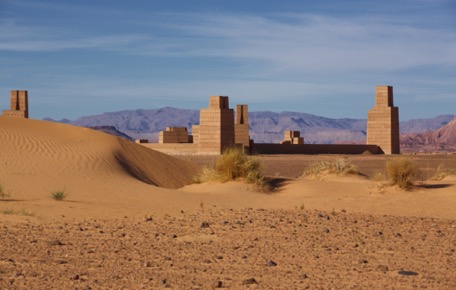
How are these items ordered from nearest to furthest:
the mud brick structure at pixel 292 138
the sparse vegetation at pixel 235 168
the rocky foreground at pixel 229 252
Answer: the rocky foreground at pixel 229 252, the sparse vegetation at pixel 235 168, the mud brick structure at pixel 292 138

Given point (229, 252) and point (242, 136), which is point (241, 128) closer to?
point (242, 136)

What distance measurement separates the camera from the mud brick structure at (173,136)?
6140 centimetres

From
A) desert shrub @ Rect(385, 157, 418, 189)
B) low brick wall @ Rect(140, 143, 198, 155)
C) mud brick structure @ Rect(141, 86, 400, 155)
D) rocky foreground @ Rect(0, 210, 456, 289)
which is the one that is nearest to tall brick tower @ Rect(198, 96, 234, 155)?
mud brick structure @ Rect(141, 86, 400, 155)

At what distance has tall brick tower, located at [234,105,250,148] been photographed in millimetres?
56938

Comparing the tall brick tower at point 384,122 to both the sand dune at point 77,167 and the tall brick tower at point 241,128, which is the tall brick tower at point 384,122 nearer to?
the tall brick tower at point 241,128

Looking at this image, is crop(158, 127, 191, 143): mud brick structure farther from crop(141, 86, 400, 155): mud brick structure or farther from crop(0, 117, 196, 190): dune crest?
crop(0, 117, 196, 190): dune crest

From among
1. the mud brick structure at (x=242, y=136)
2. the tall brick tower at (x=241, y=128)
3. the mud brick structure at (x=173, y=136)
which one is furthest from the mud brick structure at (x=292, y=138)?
the mud brick structure at (x=173, y=136)

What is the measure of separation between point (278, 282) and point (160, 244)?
8.79ft

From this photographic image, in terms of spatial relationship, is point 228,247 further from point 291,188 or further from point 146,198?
point 291,188

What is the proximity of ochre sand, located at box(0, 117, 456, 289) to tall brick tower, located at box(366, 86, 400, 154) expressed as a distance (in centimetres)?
4093

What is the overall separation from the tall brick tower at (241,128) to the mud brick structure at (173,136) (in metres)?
5.46

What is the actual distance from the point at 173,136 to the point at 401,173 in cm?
4544

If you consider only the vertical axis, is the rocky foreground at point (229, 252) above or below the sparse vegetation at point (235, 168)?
below

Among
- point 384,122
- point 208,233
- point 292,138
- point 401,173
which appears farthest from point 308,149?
point 208,233
